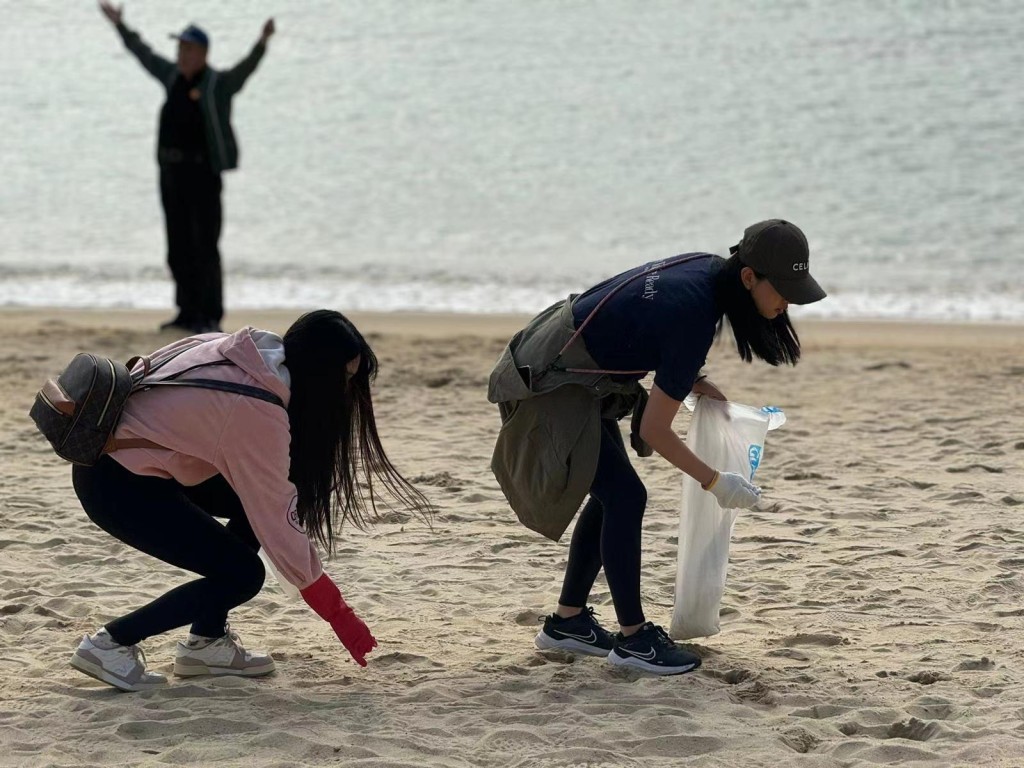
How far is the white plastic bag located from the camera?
388cm

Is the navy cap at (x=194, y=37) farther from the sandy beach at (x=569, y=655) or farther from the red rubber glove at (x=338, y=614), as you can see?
the red rubber glove at (x=338, y=614)

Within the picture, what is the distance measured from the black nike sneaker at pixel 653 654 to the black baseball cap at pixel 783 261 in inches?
38.7

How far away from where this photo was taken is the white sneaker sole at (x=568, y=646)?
394 centimetres

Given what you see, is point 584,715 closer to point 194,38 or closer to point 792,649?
point 792,649

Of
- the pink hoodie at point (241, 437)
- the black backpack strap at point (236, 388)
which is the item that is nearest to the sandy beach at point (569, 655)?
the pink hoodie at point (241, 437)

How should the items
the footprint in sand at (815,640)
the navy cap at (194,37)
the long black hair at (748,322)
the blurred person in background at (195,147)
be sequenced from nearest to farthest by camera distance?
the long black hair at (748,322) < the footprint in sand at (815,640) < the navy cap at (194,37) < the blurred person in background at (195,147)

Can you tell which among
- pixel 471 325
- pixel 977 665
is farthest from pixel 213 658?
pixel 471 325

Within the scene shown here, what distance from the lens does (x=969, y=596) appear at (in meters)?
4.37

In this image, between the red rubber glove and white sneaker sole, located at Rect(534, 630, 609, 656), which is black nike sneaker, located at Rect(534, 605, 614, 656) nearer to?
white sneaker sole, located at Rect(534, 630, 609, 656)

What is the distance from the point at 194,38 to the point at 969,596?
589cm

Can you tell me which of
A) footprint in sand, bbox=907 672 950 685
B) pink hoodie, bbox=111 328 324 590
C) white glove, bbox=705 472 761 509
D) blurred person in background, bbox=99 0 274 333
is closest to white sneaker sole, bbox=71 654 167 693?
pink hoodie, bbox=111 328 324 590

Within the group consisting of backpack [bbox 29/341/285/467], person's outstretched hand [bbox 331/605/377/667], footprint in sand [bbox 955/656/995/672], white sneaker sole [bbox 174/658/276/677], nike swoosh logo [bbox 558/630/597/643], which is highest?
backpack [bbox 29/341/285/467]

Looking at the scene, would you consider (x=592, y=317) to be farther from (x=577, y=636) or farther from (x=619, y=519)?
(x=577, y=636)

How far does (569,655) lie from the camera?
3949mm
